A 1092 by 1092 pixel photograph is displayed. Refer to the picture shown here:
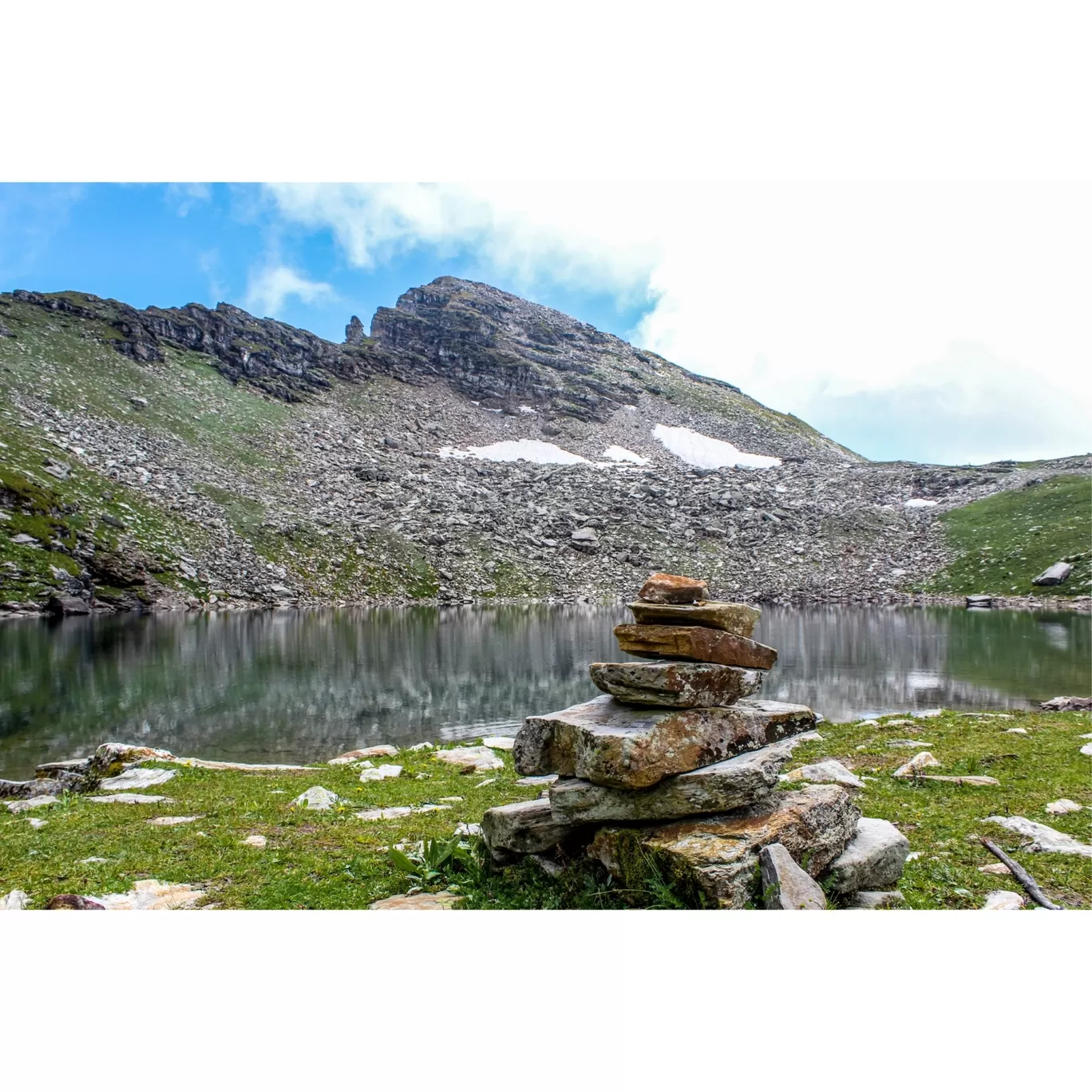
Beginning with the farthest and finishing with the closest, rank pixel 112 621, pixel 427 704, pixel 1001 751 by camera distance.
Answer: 1. pixel 112 621
2. pixel 427 704
3. pixel 1001 751

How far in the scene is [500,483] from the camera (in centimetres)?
11819

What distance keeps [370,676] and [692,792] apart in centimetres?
3068

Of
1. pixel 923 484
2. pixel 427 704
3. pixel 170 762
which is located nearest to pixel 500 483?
pixel 923 484

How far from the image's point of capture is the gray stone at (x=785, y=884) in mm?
7102

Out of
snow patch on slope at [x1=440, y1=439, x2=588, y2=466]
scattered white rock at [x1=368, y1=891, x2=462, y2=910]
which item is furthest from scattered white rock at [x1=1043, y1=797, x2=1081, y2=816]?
snow patch on slope at [x1=440, y1=439, x2=588, y2=466]

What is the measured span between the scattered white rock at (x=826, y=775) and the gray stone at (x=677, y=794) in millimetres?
6486

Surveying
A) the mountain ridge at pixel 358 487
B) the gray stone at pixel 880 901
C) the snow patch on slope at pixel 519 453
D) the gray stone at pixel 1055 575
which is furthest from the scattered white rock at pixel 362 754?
the snow patch on slope at pixel 519 453

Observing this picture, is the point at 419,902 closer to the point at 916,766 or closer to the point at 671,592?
the point at 671,592

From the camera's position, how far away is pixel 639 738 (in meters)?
8.14

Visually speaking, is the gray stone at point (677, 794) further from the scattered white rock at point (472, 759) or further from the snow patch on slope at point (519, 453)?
the snow patch on slope at point (519, 453)

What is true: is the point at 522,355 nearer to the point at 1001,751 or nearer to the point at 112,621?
the point at 112,621

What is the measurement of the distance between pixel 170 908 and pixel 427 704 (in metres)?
22.7

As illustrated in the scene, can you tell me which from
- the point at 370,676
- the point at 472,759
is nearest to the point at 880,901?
the point at 472,759

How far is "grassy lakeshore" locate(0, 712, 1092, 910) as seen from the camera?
8.38 metres
